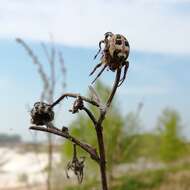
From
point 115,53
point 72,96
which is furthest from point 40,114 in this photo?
point 115,53

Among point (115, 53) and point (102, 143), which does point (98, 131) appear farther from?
point (115, 53)

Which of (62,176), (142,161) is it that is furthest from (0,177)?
(62,176)

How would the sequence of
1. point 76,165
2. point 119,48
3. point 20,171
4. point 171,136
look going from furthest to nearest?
1. point 20,171
2. point 171,136
3. point 76,165
4. point 119,48

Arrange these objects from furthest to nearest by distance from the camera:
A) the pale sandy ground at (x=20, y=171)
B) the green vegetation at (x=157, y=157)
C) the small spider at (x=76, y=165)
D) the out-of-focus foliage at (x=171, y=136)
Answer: the out-of-focus foliage at (x=171, y=136) → the green vegetation at (x=157, y=157) → the pale sandy ground at (x=20, y=171) → the small spider at (x=76, y=165)

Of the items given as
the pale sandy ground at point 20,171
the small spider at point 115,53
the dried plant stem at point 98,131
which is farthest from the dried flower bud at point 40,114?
the pale sandy ground at point 20,171

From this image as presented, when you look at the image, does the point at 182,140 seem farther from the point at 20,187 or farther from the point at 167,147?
the point at 20,187

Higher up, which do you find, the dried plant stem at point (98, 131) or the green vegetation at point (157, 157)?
the green vegetation at point (157, 157)

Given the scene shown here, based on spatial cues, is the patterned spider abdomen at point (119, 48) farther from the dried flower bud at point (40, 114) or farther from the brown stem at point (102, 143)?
the dried flower bud at point (40, 114)
